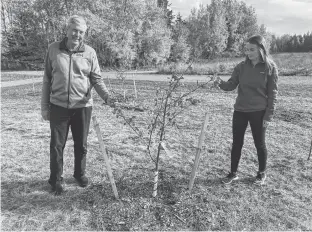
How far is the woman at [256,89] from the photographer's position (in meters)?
3.08

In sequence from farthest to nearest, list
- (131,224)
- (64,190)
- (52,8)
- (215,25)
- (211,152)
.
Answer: (215,25), (52,8), (211,152), (64,190), (131,224)

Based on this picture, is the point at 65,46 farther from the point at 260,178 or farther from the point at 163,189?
the point at 260,178

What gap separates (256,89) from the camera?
10.5ft

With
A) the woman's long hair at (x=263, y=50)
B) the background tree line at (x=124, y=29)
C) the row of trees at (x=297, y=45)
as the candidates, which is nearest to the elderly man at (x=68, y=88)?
the woman's long hair at (x=263, y=50)

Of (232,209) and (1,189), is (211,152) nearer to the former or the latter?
(232,209)

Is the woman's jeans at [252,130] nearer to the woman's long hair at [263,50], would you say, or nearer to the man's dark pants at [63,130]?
the woman's long hair at [263,50]

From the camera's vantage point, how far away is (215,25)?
118 ft

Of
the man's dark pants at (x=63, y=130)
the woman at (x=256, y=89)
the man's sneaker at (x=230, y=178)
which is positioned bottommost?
the man's sneaker at (x=230, y=178)

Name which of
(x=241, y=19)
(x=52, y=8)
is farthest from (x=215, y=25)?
(x=52, y=8)

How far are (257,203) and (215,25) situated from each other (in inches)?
1420

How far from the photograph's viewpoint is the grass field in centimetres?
274

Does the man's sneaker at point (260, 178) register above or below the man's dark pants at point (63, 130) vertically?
below

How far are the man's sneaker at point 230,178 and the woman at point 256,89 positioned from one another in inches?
16.3

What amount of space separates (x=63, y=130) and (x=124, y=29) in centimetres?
770
